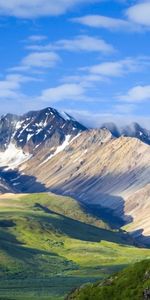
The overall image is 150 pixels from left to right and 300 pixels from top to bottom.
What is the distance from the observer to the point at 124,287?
344ft

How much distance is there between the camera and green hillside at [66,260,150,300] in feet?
328

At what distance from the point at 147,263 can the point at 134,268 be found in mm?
2856

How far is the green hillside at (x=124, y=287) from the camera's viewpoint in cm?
9985

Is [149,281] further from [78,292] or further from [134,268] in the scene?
[78,292]

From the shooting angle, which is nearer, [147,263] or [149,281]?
[149,281]

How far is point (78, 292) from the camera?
115188mm

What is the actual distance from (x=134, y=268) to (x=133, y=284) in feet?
18.7

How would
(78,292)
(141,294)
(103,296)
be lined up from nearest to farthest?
(141,294) → (103,296) → (78,292)

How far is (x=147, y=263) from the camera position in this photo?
108m

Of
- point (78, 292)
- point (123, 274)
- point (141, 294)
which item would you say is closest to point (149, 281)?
point (141, 294)

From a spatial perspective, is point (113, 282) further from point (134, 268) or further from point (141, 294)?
point (141, 294)

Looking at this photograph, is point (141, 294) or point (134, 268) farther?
point (134, 268)

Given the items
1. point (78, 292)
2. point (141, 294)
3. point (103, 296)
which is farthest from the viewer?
point (78, 292)

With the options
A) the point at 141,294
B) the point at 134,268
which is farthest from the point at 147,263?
the point at 141,294
